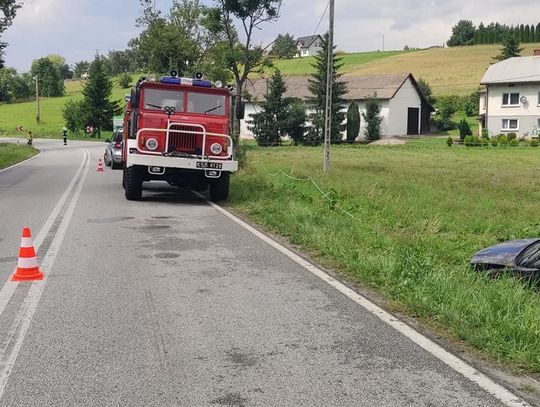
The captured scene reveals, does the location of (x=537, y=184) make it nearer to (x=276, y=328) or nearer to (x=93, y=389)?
(x=276, y=328)

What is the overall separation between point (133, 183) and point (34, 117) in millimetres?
96363

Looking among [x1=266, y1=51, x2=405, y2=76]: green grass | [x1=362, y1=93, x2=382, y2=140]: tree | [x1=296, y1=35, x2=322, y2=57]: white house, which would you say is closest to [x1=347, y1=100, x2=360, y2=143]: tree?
[x1=362, y1=93, x2=382, y2=140]: tree

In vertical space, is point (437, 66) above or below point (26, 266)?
above

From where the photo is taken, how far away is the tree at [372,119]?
60375 mm

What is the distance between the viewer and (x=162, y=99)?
47.8 feet

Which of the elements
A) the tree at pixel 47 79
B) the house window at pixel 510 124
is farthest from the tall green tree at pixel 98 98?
the tree at pixel 47 79

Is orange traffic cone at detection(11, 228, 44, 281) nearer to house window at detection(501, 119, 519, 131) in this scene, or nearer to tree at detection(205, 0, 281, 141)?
tree at detection(205, 0, 281, 141)

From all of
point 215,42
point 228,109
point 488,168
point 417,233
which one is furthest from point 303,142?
point 417,233

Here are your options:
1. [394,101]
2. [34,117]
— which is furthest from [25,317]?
[34,117]

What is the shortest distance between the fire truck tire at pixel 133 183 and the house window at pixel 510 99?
52542mm

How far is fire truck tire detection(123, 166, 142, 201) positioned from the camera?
573 inches

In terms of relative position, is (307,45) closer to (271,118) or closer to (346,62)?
(346,62)

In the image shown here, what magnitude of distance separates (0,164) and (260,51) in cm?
1916

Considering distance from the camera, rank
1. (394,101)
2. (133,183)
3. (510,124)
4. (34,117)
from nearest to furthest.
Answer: (133,183), (510,124), (394,101), (34,117)
